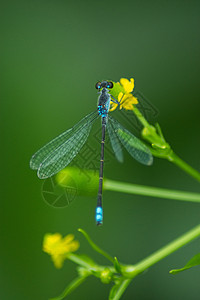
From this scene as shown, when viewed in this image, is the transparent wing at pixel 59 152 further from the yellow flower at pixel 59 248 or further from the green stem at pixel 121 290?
the green stem at pixel 121 290

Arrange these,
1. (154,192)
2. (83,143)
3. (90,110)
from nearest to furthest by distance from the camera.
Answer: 1. (154,192)
2. (83,143)
3. (90,110)

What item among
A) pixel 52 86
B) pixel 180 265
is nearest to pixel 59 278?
pixel 180 265

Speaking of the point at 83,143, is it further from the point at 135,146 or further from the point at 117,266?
the point at 117,266

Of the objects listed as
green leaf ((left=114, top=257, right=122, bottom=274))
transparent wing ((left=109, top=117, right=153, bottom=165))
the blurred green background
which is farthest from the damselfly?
the blurred green background

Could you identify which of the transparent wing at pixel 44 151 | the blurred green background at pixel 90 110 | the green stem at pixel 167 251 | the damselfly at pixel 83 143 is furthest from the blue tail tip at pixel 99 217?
the blurred green background at pixel 90 110

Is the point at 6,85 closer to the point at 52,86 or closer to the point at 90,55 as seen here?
the point at 52,86

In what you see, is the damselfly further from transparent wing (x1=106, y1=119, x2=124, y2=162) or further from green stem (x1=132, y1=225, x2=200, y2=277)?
green stem (x1=132, y1=225, x2=200, y2=277)

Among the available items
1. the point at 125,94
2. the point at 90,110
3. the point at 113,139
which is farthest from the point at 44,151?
the point at 90,110
